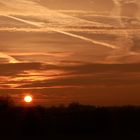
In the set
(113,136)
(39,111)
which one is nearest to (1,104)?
(39,111)

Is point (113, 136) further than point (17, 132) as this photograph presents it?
No

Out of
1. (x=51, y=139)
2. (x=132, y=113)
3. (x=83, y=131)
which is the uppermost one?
(x=132, y=113)

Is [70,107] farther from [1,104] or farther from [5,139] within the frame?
[5,139]

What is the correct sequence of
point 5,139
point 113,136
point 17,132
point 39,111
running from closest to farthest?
point 5,139 → point 113,136 → point 17,132 → point 39,111

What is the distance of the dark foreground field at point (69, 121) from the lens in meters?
67.1

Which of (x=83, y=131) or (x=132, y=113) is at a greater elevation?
(x=132, y=113)

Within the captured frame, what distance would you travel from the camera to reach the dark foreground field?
6712 cm

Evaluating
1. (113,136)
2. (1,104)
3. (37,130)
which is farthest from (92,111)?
(113,136)

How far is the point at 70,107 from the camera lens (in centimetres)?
9181

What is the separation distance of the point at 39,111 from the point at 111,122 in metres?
8.89

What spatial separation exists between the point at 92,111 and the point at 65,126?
33.8 ft

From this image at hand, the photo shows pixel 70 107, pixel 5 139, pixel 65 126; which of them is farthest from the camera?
pixel 70 107

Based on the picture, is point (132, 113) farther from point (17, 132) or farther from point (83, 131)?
point (17, 132)

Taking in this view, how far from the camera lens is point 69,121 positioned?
77812 millimetres
